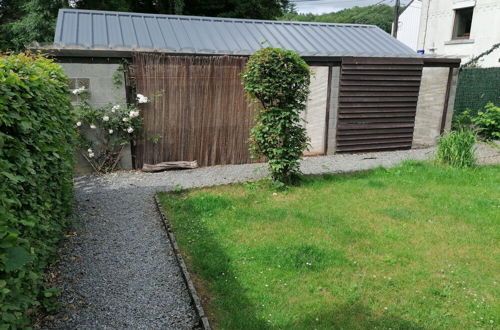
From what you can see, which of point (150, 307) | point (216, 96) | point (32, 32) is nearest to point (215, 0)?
point (32, 32)

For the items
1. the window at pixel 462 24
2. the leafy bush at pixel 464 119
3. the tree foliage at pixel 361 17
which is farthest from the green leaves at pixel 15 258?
the tree foliage at pixel 361 17

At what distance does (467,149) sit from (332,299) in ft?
18.4

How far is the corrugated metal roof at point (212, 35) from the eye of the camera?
7.89 meters

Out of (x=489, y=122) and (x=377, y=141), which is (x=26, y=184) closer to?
(x=377, y=141)

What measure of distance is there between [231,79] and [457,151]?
468 centimetres

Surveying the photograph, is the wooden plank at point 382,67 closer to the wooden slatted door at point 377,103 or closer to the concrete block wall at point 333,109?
the wooden slatted door at point 377,103

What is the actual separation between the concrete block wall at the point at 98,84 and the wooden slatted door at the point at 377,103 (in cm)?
488

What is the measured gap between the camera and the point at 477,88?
38.0 feet

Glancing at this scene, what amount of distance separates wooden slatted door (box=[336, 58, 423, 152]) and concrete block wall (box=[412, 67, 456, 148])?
90 cm

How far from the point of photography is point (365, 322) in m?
2.77

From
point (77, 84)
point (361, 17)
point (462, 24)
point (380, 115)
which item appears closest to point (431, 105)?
point (380, 115)

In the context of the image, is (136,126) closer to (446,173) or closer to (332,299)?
(332,299)

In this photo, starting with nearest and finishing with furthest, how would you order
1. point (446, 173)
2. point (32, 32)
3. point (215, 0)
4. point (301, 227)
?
point (301, 227), point (446, 173), point (32, 32), point (215, 0)

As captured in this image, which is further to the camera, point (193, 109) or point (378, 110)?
point (378, 110)
